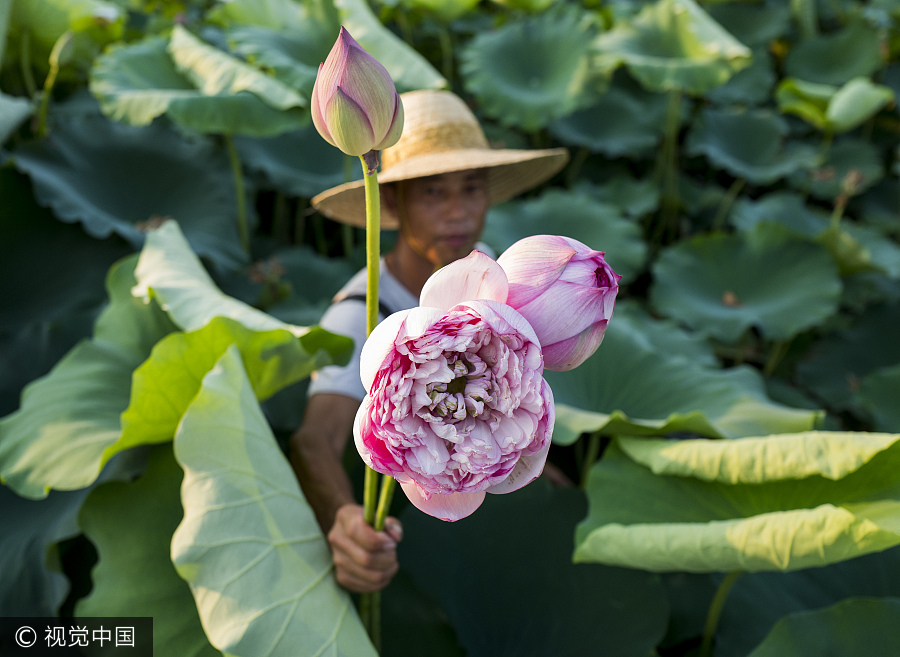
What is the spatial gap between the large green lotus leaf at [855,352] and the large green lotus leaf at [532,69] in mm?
957

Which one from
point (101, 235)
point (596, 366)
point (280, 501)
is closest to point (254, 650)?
point (280, 501)

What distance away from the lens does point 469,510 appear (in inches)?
12.9

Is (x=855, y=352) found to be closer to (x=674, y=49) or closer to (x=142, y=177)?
(x=674, y=49)

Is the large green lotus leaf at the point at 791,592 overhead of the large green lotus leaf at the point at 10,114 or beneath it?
beneath

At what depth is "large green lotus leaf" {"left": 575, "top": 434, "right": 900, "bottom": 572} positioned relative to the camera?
0.57 m

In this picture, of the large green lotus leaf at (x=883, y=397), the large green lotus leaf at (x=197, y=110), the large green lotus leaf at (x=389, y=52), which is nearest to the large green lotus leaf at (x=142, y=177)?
the large green lotus leaf at (x=197, y=110)

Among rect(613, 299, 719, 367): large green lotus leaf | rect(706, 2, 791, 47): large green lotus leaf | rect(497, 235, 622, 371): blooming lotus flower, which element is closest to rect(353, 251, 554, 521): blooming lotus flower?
rect(497, 235, 622, 371): blooming lotus flower

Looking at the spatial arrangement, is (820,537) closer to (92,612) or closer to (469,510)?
(469,510)

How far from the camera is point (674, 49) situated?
1.97 metres

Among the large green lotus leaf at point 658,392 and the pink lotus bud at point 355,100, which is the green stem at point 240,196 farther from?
the pink lotus bud at point 355,100

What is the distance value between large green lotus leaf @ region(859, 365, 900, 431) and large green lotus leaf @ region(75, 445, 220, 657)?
4.65 ft

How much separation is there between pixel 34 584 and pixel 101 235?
685mm

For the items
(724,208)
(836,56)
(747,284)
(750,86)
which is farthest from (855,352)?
(836,56)

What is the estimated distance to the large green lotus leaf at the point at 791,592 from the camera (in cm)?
82
